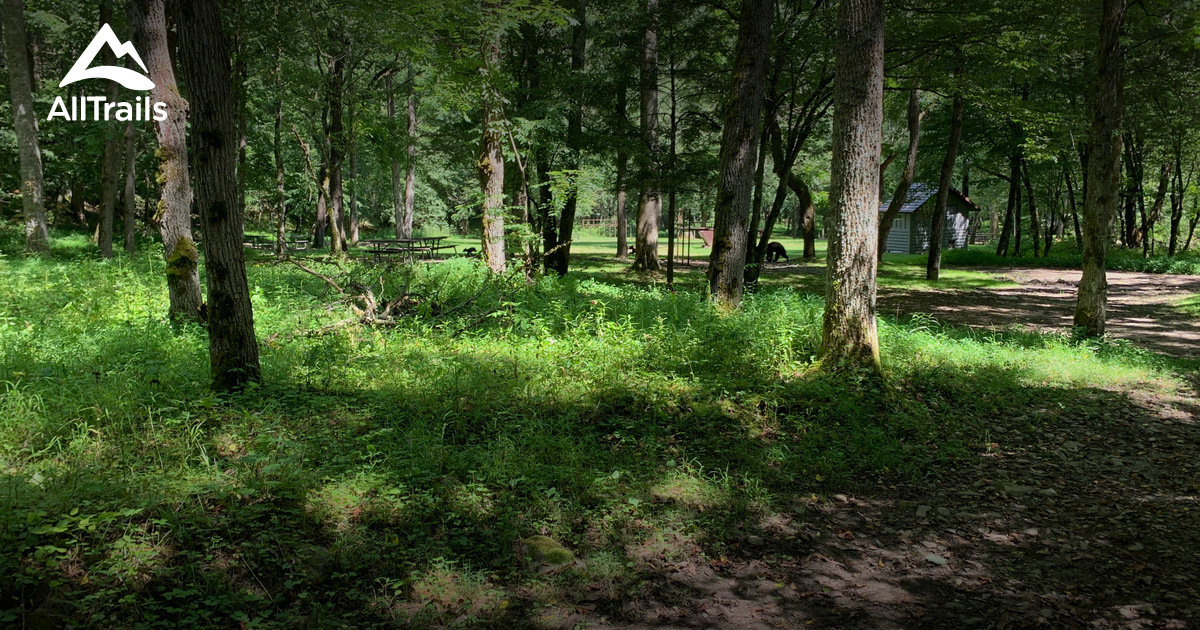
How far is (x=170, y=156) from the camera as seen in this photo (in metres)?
7.95

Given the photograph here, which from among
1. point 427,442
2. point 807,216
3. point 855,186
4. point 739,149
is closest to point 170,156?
point 427,442

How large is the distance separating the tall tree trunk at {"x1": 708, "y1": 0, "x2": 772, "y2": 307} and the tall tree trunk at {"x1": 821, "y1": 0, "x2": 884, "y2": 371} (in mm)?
2482

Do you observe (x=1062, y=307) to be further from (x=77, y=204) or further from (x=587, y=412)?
(x=77, y=204)

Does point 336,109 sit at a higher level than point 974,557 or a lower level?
higher

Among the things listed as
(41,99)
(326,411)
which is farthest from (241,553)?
(41,99)

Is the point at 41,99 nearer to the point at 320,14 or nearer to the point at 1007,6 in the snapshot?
the point at 320,14

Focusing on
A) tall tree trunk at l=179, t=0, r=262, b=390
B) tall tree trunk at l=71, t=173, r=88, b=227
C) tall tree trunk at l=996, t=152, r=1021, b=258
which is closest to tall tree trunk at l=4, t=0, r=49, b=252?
tall tree trunk at l=179, t=0, r=262, b=390

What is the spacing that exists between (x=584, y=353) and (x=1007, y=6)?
11009mm

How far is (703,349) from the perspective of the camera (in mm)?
7199

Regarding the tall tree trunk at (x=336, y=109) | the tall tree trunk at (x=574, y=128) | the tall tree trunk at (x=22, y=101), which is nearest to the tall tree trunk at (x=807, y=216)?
the tall tree trunk at (x=574, y=128)

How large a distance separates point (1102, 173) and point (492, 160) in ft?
30.5

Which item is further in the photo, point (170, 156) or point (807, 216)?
point (807, 216)

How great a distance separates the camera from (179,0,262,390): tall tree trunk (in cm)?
486

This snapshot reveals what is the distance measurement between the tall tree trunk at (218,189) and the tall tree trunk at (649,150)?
1033 cm
